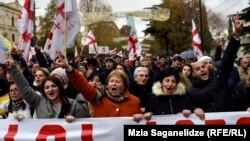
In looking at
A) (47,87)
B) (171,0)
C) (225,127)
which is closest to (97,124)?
Result: (47,87)

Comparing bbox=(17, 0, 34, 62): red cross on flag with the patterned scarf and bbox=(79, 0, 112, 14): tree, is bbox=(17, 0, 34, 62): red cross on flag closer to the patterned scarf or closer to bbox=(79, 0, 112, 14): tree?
the patterned scarf

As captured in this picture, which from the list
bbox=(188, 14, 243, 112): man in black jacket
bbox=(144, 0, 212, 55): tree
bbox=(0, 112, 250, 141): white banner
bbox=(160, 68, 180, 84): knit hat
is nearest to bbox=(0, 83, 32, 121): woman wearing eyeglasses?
bbox=(0, 112, 250, 141): white banner

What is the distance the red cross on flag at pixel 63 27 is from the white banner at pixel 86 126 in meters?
1.84

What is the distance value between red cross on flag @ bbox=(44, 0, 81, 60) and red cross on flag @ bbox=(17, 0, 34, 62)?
0.50m

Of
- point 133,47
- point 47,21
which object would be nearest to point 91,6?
point 47,21

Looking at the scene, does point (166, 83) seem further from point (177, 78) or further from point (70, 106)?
point (70, 106)

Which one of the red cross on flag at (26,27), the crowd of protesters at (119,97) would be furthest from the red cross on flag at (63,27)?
the crowd of protesters at (119,97)

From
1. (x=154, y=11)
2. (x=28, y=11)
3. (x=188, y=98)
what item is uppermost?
(x=154, y=11)

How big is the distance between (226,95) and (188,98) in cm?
47

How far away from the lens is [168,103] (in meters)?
4.85

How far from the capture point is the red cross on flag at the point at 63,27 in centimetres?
666

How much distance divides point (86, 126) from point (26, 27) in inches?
126

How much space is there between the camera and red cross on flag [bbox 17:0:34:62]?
722 cm

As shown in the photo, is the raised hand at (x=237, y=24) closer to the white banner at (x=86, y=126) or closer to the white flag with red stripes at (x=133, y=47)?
the white banner at (x=86, y=126)
